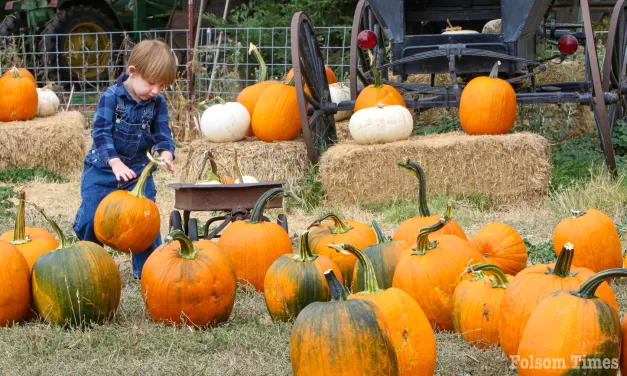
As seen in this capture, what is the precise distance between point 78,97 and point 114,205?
8.55 metres

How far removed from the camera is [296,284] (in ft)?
12.1

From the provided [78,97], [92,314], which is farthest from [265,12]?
[92,314]

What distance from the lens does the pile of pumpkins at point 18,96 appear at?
29.3 feet

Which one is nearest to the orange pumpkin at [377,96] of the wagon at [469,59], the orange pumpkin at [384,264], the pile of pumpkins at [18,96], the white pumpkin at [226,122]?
the wagon at [469,59]

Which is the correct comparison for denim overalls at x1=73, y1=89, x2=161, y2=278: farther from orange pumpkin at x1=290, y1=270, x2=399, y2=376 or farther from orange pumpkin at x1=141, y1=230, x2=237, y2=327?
orange pumpkin at x1=290, y1=270, x2=399, y2=376

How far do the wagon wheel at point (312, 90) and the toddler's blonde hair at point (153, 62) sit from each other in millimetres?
2165

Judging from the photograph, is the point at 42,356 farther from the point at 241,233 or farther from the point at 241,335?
the point at 241,233

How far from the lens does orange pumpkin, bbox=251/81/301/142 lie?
732 centimetres

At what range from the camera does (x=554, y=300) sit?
279 centimetres

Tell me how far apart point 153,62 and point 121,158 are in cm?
66

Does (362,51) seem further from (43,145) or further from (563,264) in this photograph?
(563,264)

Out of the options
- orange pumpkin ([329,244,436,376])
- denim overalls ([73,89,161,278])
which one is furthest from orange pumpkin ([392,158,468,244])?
denim overalls ([73,89,161,278])

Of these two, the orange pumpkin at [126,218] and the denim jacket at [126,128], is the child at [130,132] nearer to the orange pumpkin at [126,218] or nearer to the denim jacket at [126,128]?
the denim jacket at [126,128]

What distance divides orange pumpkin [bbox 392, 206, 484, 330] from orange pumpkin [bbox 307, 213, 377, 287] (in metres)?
0.62
